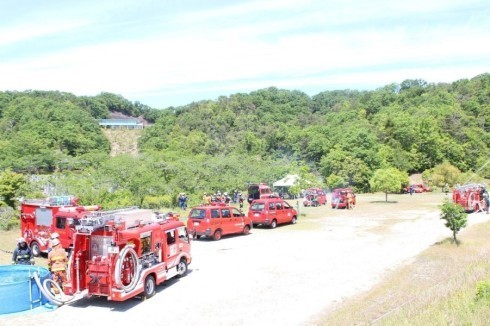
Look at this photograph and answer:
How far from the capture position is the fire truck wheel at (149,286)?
44.4 ft

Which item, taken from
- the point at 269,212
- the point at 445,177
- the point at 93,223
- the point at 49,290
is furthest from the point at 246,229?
the point at 445,177

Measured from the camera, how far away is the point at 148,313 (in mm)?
12352

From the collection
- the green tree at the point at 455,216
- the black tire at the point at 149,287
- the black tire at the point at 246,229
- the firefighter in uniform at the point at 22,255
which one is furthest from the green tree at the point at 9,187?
the green tree at the point at 455,216

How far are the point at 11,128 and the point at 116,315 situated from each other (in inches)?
4039

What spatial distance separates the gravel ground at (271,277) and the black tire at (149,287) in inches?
8.2

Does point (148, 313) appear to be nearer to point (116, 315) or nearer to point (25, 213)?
point (116, 315)

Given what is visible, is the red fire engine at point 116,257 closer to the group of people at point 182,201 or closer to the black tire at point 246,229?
the black tire at point 246,229

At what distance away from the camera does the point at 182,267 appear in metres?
15.8

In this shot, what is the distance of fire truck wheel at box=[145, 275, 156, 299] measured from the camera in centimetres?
1353

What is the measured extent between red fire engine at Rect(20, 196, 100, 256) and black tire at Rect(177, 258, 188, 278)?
17.6 feet

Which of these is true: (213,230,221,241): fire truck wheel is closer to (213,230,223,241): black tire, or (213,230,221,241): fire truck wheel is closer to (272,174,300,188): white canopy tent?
(213,230,223,241): black tire

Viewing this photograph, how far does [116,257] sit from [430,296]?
27.0ft

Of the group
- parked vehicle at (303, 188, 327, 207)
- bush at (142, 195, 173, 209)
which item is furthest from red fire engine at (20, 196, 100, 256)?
parked vehicle at (303, 188, 327, 207)

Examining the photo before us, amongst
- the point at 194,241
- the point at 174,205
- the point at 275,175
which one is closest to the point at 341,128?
the point at 275,175
